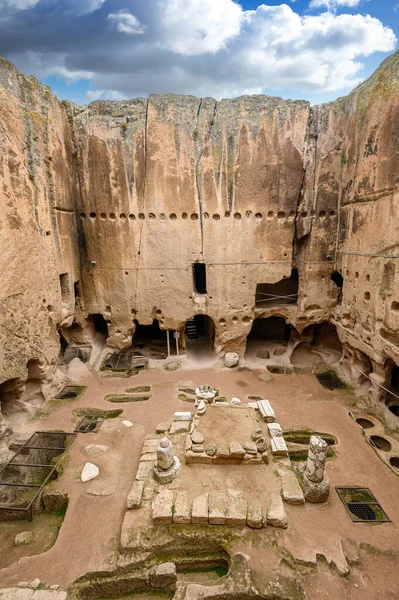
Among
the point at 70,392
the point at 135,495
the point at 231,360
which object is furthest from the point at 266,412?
the point at 70,392

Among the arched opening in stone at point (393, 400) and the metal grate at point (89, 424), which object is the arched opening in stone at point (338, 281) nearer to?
the arched opening in stone at point (393, 400)

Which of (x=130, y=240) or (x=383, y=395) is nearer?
(x=383, y=395)

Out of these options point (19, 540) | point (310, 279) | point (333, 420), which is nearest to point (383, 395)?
point (333, 420)

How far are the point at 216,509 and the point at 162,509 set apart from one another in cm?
104

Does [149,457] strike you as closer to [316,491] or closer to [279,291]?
[316,491]

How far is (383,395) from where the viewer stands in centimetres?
1002

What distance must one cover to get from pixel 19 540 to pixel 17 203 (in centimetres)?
824

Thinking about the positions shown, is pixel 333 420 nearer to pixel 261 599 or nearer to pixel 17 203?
pixel 261 599

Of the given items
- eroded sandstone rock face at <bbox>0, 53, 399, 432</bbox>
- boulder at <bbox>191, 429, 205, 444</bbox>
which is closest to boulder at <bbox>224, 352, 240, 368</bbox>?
eroded sandstone rock face at <bbox>0, 53, 399, 432</bbox>

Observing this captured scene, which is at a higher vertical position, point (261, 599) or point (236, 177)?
point (236, 177)

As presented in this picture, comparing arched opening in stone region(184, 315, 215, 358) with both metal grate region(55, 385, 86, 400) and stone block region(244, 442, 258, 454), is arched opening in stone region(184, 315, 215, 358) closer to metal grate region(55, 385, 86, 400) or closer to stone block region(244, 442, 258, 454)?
metal grate region(55, 385, 86, 400)

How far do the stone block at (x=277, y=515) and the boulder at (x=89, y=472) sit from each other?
399 centimetres

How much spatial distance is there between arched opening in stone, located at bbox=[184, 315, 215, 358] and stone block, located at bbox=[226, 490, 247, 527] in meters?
8.04

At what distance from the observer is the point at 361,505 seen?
21.4ft
